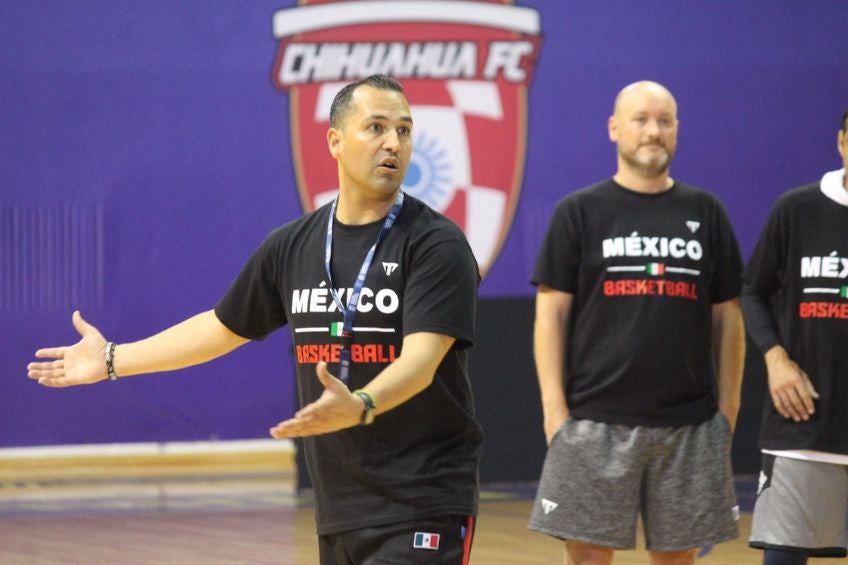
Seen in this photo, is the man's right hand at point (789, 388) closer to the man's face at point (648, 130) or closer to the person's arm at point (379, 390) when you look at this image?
the man's face at point (648, 130)

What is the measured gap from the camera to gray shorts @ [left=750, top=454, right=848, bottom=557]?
418cm

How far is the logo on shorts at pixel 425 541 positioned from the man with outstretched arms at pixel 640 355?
52.7 inches

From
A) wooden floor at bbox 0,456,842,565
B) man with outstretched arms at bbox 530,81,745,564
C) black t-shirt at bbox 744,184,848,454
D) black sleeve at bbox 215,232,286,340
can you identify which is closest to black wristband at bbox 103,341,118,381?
black sleeve at bbox 215,232,286,340

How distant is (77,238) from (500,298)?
2802 millimetres

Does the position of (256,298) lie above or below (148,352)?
above

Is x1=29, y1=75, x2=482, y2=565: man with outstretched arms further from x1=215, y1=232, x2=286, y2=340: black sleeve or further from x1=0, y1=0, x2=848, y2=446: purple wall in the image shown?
x1=0, y1=0, x2=848, y2=446: purple wall

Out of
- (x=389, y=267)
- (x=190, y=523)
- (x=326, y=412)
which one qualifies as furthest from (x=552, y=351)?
(x=190, y=523)

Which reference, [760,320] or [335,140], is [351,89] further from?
[760,320]

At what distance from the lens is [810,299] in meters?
4.24

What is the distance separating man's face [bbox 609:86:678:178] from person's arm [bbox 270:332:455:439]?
154 cm

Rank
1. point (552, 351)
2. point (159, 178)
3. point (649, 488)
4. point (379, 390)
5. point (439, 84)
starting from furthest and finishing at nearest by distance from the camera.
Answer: point (439, 84), point (159, 178), point (552, 351), point (649, 488), point (379, 390)

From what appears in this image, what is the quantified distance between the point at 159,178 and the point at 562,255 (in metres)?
5.25

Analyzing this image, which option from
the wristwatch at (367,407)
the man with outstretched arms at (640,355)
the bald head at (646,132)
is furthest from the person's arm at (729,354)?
the wristwatch at (367,407)

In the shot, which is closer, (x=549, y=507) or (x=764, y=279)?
(x=549, y=507)
